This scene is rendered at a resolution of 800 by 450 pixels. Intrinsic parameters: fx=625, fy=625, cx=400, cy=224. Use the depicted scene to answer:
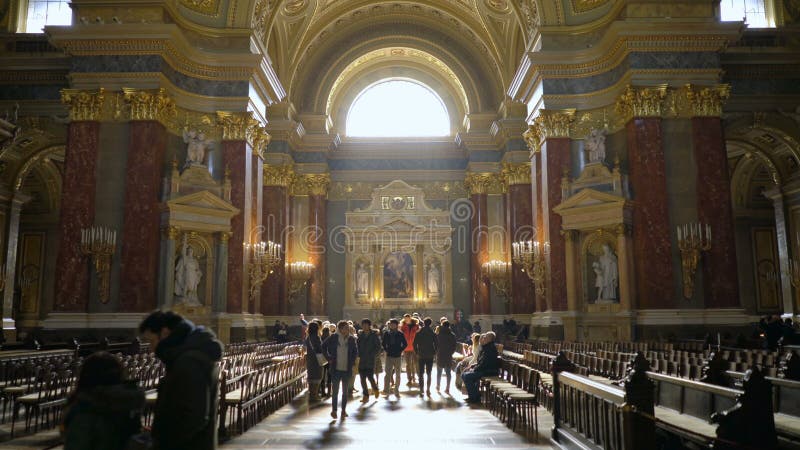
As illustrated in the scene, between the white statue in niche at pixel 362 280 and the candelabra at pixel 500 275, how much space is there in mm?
5578

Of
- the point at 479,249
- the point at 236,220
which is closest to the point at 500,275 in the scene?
the point at 479,249

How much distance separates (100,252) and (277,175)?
9952mm

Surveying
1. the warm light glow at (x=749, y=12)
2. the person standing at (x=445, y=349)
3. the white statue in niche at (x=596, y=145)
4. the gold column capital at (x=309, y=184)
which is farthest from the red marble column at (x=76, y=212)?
the warm light glow at (x=749, y=12)

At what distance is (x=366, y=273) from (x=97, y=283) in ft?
45.1

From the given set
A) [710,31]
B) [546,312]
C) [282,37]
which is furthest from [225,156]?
[710,31]

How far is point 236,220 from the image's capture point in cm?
1783

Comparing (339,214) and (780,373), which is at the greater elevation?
(339,214)

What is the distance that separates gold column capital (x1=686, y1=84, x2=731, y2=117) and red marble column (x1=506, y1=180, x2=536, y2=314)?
8.65m

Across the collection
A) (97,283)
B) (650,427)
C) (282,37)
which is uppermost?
(282,37)

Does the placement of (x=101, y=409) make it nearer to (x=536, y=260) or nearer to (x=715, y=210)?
(x=715, y=210)

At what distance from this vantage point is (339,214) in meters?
28.8

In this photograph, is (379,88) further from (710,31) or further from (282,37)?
(710,31)

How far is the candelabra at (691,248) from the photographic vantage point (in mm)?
15609

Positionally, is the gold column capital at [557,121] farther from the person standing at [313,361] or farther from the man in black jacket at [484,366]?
the person standing at [313,361]
